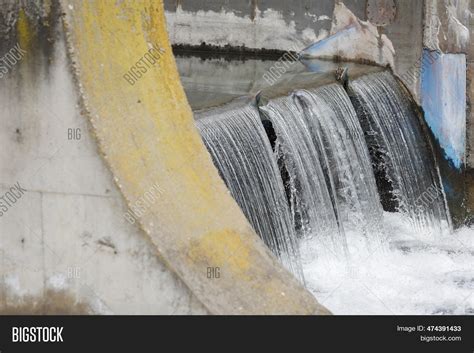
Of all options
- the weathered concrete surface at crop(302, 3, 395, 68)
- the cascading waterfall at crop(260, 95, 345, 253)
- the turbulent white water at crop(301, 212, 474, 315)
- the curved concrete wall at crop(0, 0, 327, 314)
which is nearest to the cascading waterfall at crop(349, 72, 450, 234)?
the turbulent white water at crop(301, 212, 474, 315)

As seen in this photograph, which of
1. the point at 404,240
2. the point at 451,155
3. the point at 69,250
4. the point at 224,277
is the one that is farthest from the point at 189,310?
the point at 451,155

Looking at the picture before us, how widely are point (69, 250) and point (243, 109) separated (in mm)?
3425

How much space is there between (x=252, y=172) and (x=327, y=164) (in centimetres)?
128

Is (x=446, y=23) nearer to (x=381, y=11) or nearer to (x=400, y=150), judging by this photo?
(x=381, y=11)

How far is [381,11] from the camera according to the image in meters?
9.72

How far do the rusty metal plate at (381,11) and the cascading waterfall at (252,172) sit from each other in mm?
3176

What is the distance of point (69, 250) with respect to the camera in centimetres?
371

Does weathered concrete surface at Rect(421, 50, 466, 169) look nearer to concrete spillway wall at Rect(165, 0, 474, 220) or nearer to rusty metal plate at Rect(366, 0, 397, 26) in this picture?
concrete spillway wall at Rect(165, 0, 474, 220)

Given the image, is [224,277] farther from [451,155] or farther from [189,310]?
[451,155]

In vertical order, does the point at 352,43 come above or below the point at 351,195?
above

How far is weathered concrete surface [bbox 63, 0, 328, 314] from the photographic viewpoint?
11.9 ft

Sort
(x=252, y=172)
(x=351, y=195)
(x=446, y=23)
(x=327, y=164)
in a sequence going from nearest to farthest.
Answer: (x=252, y=172), (x=327, y=164), (x=351, y=195), (x=446, y=23)

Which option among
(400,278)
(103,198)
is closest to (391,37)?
(400,278)

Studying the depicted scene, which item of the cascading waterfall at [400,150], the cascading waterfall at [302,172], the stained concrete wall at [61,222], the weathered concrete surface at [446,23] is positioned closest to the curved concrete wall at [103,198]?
the stained concrete wall at [61,222]
